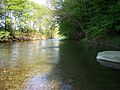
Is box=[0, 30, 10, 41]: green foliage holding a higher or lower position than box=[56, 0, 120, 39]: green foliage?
lower

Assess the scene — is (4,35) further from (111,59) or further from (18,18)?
(111,59)

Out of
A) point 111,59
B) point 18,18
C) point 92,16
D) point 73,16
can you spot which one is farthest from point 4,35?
point 111,59

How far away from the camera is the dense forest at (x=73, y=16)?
28.3 m

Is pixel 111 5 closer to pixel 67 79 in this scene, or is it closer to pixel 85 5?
pixel 85 5

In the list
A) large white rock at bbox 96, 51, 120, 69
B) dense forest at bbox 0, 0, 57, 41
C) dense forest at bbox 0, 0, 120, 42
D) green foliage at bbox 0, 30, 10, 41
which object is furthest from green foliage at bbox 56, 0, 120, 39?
large white rock at bbox 96, 51, 120, 69

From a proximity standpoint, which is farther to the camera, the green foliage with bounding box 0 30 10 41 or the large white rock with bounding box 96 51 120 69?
the green foliage with bounding box 0 30 10 41

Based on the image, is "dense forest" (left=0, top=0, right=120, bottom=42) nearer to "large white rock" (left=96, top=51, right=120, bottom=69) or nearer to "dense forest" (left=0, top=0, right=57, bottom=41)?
"dense forest" (left=0, top=0, right=57, bottom=41)

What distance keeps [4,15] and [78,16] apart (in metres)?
15.4

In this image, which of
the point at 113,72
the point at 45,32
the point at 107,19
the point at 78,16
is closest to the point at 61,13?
the point at 78,16

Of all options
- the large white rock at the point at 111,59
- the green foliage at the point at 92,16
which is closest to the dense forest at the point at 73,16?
the green foliage at the point at 92,16

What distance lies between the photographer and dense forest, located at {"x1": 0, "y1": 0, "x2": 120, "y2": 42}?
28344mm

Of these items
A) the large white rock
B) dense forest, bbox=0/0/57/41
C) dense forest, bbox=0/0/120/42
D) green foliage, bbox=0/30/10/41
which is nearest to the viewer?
the large white rock

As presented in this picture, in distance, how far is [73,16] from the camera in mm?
38312

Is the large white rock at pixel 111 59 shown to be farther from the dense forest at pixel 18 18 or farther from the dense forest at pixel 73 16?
the dense forest at pixel 18 18
